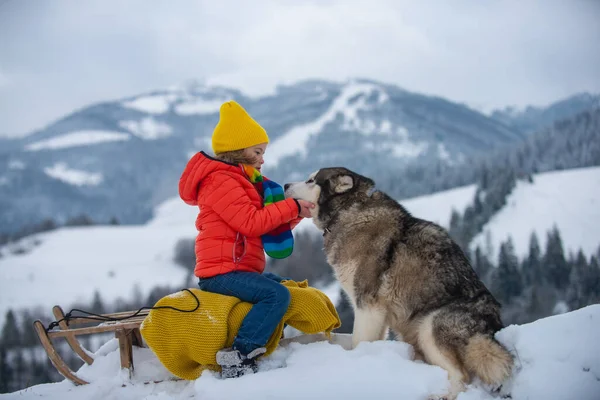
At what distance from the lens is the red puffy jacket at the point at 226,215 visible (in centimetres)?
682

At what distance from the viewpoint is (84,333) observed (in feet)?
23.1

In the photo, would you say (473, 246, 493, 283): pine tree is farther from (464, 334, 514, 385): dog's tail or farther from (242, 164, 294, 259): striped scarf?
(464, 334, 514, 385): dog's tail

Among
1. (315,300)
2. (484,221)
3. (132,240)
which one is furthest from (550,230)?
(132,240)

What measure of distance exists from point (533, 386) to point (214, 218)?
416 centimetres

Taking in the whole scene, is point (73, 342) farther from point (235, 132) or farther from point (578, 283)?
point (578, 283)

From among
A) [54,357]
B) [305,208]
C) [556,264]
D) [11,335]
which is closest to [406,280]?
[305,208]

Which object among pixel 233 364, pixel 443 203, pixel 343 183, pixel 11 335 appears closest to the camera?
Answer: pixel 233 364

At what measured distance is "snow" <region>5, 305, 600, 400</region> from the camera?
5.69m

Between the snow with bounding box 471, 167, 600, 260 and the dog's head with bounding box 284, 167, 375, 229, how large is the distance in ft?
339

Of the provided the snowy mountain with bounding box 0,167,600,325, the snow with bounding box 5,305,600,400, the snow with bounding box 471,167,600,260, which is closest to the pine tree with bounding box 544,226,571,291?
A: the snow with bounding box 471,167,600,260

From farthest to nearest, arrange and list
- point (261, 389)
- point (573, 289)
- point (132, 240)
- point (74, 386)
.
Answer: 1. point (132, 240)
2. point (573, 289)
3. point (74, 386)
4. point (261, 389)

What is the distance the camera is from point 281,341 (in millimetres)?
7609

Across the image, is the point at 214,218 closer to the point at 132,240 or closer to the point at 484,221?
the point at 484,221

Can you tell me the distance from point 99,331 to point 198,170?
2456mm
